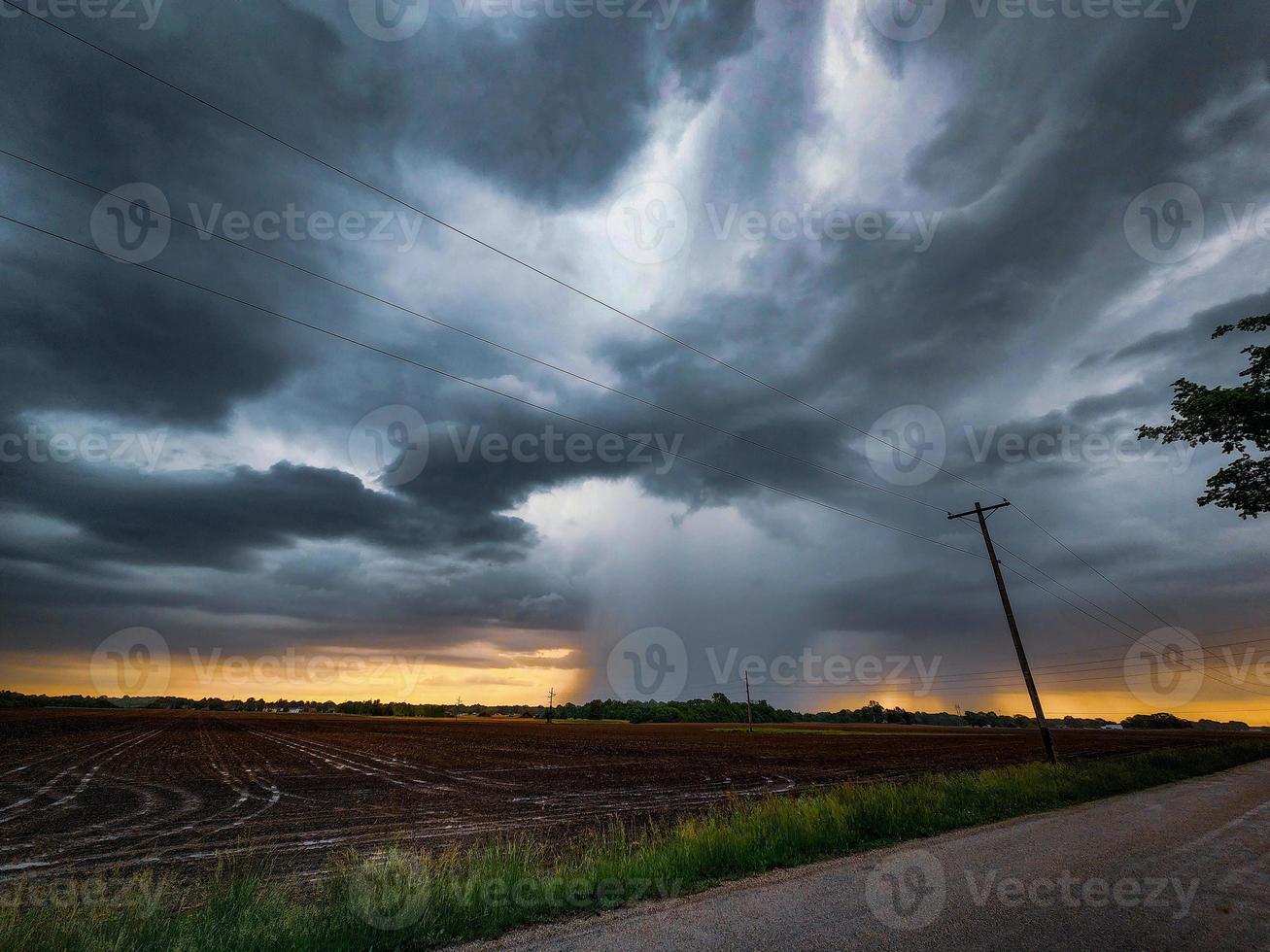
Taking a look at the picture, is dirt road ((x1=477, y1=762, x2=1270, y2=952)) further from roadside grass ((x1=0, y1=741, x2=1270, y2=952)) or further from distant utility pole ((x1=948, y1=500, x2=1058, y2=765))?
distant utility pole ((x1=948, y1=500, x2=1058, y2=765))

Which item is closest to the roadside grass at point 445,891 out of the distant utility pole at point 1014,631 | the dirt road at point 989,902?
the dirt road at point 989,902

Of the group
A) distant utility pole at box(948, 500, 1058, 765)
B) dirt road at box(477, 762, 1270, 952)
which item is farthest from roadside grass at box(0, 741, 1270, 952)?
distant utility pole at box(948, 500, 1058, 765)

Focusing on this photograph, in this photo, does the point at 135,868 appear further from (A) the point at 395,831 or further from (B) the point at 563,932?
(B) the point at 563,932

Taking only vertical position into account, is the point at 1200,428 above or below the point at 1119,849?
above

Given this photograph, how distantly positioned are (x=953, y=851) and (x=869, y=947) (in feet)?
19.1

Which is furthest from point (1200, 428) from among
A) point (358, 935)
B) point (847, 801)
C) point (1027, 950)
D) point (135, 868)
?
point (135, 868)

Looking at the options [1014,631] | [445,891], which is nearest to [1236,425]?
[1014,631]

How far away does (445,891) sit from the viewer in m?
7.73

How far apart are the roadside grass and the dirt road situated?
0.75 meters

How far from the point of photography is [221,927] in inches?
261

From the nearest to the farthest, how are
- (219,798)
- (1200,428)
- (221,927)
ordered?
(221,927), (1200,428), (219,798)

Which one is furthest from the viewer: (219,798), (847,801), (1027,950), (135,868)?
(219,798)

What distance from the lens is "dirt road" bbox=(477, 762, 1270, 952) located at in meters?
6.37

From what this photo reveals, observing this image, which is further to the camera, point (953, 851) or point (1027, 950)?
point (953, 851)
